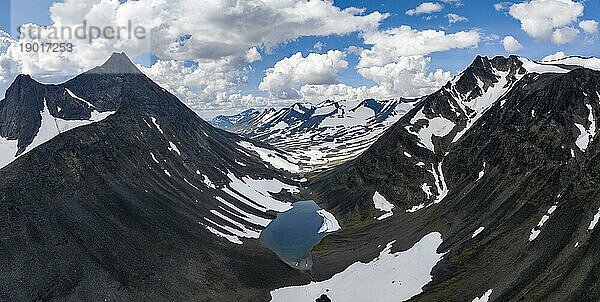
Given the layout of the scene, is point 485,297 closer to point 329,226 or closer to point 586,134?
point 586,134

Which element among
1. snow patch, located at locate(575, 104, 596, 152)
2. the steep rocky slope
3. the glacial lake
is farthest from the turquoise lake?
snow patch, located at locate(575, 104, 596, 152)

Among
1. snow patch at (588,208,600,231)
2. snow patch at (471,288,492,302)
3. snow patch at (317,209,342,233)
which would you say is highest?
snow patch at (317,209,342,233)

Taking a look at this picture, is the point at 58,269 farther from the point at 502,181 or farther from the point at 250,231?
the point at 502,181

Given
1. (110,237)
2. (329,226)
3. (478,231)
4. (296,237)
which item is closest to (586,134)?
(478,231)

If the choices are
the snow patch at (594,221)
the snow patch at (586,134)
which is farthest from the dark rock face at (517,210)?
the snow patch at (586,134)

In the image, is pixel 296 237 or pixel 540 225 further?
pixel 296 237

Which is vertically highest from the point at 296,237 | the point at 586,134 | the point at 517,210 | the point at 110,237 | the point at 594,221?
the point at 586,134

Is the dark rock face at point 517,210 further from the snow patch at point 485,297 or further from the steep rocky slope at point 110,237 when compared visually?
the steep rocky slope at point 110,237

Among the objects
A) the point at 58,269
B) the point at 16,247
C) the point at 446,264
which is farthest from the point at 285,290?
the point at 16,247

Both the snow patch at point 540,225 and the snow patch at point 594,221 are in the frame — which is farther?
the snow patch at point 540,225

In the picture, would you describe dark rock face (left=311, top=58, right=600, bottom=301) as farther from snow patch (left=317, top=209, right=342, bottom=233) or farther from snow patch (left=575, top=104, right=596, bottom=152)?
snow patch (left=317, top=209, right=342, bottom=233)

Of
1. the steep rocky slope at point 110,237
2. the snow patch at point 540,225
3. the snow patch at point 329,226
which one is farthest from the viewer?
the snow patch at point 329,226

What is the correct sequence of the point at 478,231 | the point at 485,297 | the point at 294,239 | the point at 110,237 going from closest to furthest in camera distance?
the point at 485,297
the point at 110,237
the point at 478,231
the point at 294,239
